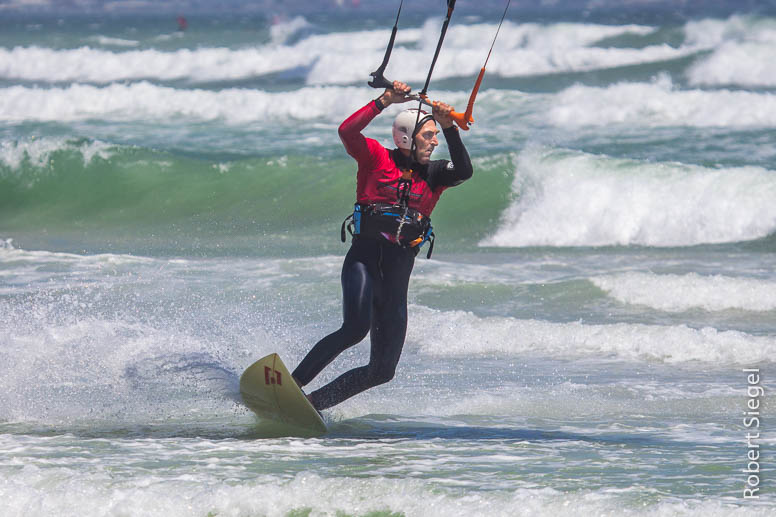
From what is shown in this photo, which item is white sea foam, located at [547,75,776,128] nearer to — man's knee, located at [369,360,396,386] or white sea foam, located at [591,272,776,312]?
white sea foam, located at [591,272,776,312]

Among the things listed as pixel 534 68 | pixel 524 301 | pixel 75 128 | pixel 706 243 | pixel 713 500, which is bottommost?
pixel 713 500

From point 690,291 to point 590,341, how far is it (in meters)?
2.26

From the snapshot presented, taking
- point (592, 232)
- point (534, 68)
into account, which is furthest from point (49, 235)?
point (534, 68)

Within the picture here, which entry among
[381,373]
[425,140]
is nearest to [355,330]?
[381,373]

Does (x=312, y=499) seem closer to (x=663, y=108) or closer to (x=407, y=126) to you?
(x=407, y=126)

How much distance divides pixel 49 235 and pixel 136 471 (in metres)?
11.6

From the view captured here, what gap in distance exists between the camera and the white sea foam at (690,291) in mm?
10672

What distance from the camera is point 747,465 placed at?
571 cm

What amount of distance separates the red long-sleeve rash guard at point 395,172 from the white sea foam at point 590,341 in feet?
9.97

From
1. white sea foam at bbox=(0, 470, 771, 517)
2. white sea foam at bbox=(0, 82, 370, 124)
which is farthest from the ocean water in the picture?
white sea foam at bbox=(0, 82, 370, 124)

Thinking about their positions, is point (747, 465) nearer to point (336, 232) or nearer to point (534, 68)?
point (336, 232)

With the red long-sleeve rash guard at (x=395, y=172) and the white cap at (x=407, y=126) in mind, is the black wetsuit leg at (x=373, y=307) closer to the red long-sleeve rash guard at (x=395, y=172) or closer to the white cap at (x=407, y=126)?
the red long-sleeve rash guard at (x=395, y=172)

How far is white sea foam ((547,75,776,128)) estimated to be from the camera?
24.0 metres

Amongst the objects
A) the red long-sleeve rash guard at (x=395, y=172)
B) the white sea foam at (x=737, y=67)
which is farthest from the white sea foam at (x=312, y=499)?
the white sea foam at (x=737, y=67)
